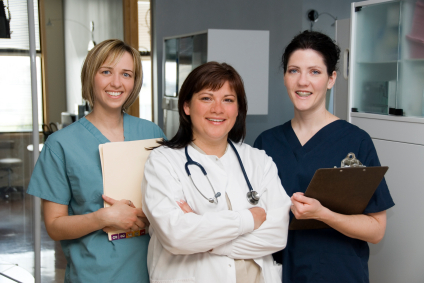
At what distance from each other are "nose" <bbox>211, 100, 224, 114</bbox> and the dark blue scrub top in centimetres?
36

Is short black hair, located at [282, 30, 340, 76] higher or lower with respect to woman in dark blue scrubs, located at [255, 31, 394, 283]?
higher

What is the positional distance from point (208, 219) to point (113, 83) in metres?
0.57

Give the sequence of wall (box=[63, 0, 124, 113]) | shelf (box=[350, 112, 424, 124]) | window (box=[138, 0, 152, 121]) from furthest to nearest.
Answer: wall (box=[63, 0, 124, 113]) → window (box=[138, 0, 152, 121]) → shelf (box=[350, 112, 424, 124])

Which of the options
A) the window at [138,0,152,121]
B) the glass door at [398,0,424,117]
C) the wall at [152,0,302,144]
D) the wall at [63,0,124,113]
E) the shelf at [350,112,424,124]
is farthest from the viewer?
the wall at [63,0,124,113]

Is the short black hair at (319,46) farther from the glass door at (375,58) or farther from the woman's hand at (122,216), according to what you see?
the glass door at (375,58)

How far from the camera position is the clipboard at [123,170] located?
1.29 m

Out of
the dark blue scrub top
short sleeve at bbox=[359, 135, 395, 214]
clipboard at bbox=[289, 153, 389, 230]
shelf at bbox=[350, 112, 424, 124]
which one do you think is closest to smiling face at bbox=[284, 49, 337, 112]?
the dark blue scrub top

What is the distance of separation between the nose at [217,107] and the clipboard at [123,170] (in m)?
0.25

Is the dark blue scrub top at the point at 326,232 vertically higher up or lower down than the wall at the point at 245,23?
lower down

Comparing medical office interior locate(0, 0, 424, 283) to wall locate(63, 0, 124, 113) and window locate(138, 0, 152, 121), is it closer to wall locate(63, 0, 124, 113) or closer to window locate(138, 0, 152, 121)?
window locate(138, 0, 152, 121)

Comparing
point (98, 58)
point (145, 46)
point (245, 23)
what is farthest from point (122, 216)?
point (145, 46)

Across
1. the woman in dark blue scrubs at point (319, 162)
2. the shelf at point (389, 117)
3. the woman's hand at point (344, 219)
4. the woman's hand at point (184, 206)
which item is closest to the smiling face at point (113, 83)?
the woman's hand at point (184, 206)

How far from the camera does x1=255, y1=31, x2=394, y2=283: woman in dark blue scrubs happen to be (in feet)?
4.33

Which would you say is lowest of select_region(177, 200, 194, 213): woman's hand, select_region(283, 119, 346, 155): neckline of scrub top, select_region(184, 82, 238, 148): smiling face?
select_region(177, 200, 194, 213): woman's hand
